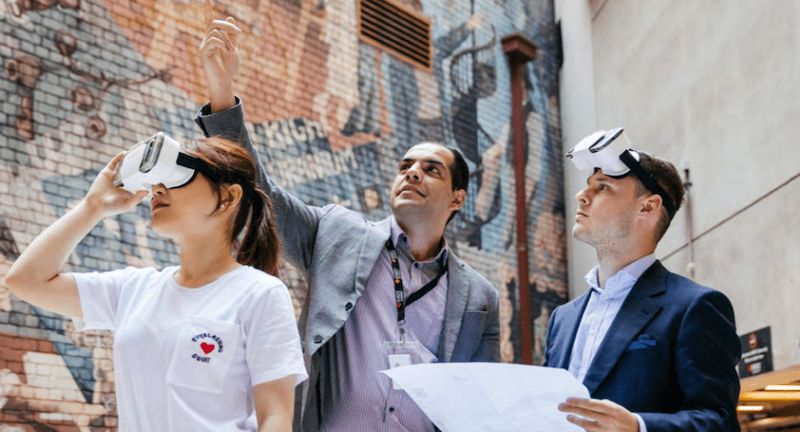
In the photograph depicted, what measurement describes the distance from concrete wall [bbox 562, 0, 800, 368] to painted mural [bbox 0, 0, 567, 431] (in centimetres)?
170

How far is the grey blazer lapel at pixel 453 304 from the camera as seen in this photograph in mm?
3363

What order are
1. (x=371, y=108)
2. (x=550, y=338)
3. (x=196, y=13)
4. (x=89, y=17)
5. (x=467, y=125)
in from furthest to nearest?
1. (x=467, y=125)
2. (x=371, y=108)
3. (x=196, y=13)
4. (x=89, y=17)
5. (x=550, y=338)

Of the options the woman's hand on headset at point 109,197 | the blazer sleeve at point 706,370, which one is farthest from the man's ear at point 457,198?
the woman's hand on headset at point 109,197

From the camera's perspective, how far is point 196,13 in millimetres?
8594

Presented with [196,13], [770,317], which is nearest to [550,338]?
[770,317]

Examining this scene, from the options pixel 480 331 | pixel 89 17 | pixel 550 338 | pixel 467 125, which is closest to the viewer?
pixel 550 338

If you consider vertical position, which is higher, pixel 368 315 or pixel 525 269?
pixel 525 269

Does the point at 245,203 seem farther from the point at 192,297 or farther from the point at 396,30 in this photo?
the point at 396,30

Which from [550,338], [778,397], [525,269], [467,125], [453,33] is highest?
[453,33]

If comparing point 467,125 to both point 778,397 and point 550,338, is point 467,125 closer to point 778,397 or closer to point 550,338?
point 778,397

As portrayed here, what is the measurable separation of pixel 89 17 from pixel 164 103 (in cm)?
87

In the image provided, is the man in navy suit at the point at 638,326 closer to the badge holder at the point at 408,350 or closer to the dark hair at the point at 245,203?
the badge holder at the point at 408,350

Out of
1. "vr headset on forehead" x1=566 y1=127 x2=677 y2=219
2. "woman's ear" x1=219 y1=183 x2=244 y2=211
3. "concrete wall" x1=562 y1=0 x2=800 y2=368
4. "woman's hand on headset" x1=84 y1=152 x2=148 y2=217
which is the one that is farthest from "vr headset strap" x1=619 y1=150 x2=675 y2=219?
"concrete wall" x1=562 y1=0 x2=800 y2=368

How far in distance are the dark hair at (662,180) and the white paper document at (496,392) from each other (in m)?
0.77
